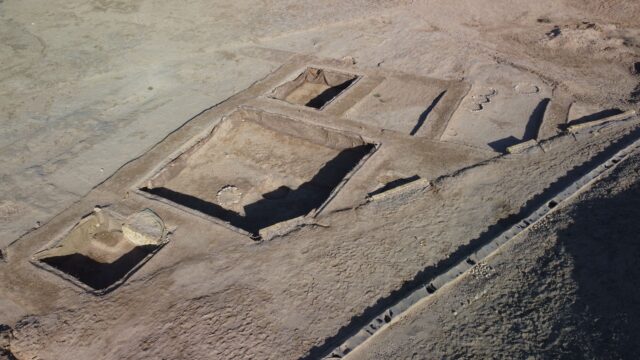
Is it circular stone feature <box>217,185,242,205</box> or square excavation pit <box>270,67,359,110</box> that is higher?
square excavation pit <box>270,67,359,110</box>

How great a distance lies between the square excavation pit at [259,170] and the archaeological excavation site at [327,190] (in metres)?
0.04

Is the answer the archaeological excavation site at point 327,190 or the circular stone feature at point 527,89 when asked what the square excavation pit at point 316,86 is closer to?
the archaeological excavation site at point 327,190

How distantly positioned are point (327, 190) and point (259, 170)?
1252 mm

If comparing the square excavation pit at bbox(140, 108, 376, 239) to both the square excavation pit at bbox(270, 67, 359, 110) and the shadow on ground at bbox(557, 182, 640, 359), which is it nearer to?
the square excavation pit at bbox(270, 67, 359, 110)

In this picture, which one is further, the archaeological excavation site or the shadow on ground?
the archaeological excavation site

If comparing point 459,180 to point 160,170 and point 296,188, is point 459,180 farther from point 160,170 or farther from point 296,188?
point 160,170

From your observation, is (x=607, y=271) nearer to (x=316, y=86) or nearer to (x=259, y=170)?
(x=259, y=170)

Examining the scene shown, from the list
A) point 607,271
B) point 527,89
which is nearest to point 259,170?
→ point 607,271

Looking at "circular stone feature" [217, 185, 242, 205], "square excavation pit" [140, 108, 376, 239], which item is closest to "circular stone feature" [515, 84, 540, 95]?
"square excavation pit" [140, 108, 376, 239]

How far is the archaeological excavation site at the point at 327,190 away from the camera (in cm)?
455

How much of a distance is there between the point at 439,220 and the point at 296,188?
2444 millimetres

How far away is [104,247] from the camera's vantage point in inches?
241

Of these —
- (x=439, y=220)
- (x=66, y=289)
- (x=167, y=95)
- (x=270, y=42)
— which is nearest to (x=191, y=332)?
(x=66, y=289)

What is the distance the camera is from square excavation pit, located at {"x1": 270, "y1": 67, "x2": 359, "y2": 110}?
9195mm
